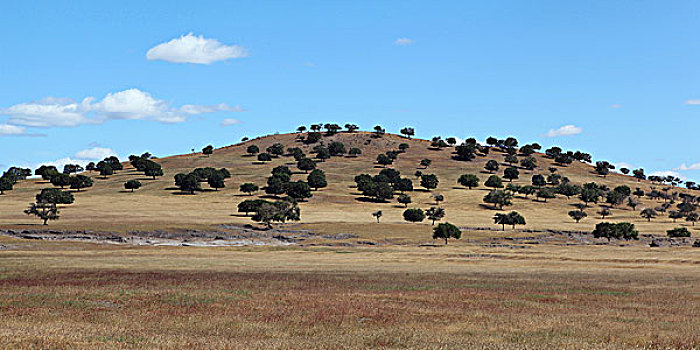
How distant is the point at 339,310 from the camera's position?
2661cm

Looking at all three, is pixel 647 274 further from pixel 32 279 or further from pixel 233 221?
pixel 233 221

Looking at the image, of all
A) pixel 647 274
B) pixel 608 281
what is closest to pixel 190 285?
pixel 608 281

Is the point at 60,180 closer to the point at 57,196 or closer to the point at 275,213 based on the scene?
the point at 57,196

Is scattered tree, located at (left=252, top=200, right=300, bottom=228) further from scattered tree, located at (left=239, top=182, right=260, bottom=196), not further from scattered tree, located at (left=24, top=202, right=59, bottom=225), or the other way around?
scattered tree, located at (left=239, top=182, right=260, bottom=196)

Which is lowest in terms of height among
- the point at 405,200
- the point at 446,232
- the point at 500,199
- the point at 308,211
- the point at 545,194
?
the point at 446,232

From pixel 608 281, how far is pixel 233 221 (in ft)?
298

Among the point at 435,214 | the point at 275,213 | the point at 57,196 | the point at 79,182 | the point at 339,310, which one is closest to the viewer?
the point at 339,310

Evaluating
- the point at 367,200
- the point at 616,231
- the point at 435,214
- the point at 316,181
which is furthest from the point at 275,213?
the point at 316,181

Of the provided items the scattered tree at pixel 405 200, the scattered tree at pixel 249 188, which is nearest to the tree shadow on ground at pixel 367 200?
the scattered tree at pixel 405 200

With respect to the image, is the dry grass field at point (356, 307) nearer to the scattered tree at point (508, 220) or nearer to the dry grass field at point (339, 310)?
the dry grass field at point (339, 310)

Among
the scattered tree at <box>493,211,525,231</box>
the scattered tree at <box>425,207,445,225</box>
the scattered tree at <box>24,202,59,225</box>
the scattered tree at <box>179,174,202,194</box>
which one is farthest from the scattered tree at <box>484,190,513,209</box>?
the scattered tree at <box>24,202,59,225</box>

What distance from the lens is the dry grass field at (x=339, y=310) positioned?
792 inches

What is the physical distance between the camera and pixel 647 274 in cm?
5012

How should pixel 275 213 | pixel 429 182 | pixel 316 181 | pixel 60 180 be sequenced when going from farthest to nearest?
1. pixel 429 182
2. pixel 60 180
3. pixel 316 181
4. pixel 275 213
